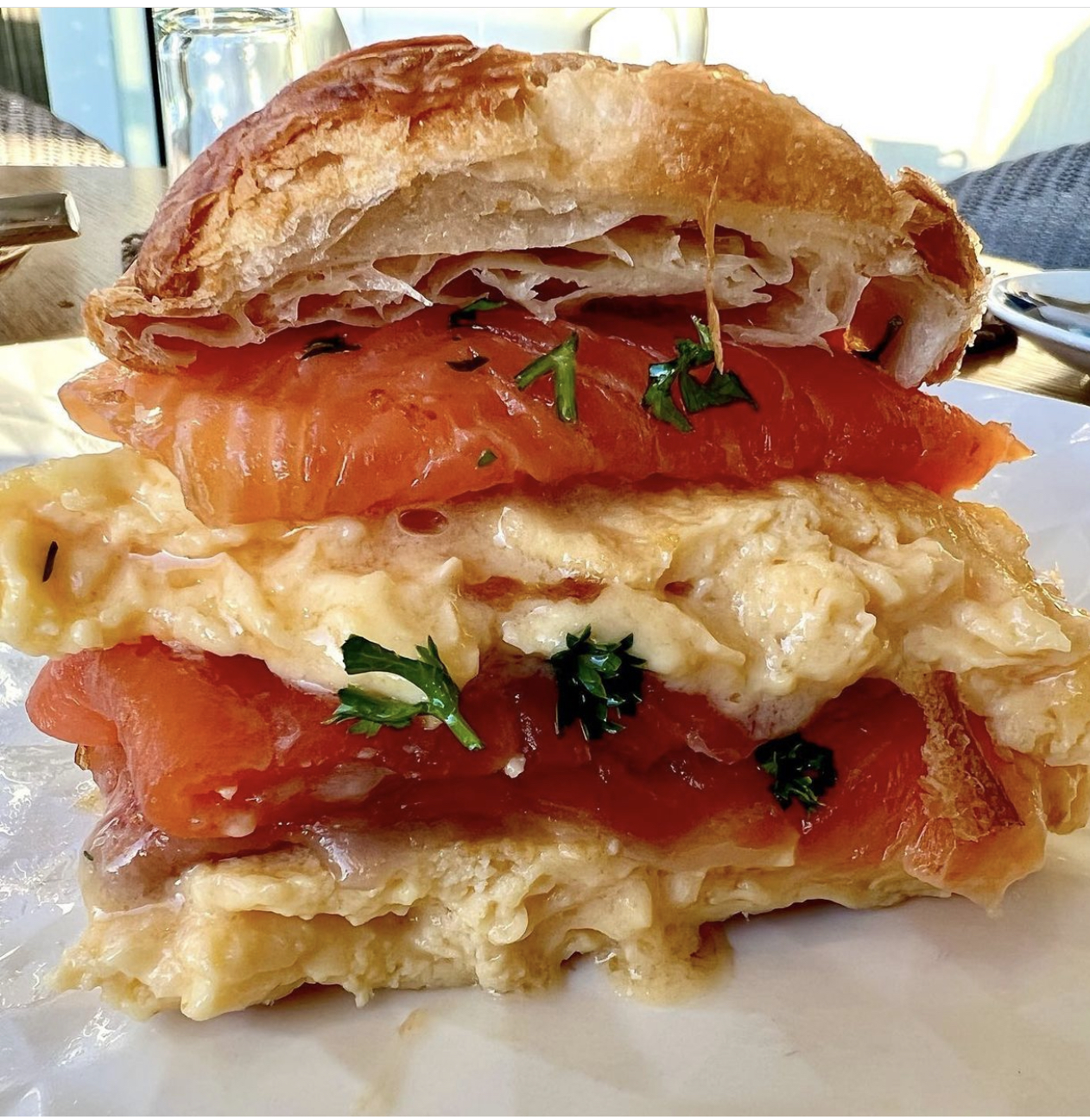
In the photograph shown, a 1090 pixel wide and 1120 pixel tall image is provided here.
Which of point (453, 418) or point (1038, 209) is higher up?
point (453, 418)

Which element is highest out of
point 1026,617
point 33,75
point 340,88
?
point 340,88

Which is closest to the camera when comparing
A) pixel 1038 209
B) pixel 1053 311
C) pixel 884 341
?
pixel 884 341

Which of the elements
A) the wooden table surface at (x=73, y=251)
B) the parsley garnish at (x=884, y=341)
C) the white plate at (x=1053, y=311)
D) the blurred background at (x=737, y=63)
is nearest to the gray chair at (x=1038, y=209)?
the blurred background at (x=737, y=63)

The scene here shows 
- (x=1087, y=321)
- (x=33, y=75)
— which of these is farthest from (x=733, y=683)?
(x=33, y=75)

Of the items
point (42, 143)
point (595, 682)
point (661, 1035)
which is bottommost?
point (42, 143)

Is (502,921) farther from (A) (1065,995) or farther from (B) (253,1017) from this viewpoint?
(A) (1065,995)

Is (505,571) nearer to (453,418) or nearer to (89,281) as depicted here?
(453,418)

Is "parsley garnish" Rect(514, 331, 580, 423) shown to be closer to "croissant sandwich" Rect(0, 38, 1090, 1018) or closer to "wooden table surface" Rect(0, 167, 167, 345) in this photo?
"croissant sandwich" Rect(0, 38, 1090, 1018)

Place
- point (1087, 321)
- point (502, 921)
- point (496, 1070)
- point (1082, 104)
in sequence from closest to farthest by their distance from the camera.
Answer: point (496, 1070) → point (502, 921) → point (1087, 321) → point (1082, 104)

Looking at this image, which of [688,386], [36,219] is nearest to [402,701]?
[688,386]
